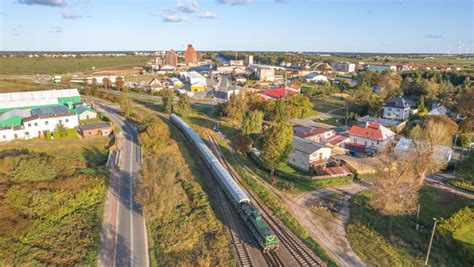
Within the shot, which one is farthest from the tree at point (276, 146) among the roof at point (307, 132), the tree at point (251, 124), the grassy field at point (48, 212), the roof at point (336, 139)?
the grassy field at point (48, 212)

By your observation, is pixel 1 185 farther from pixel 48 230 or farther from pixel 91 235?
pixel 91 235

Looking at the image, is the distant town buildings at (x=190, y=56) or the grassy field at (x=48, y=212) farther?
the distant town buildings at (x=190, y=56)

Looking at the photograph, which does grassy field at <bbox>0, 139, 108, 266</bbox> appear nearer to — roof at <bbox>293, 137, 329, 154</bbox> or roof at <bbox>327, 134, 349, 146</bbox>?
roof at <bbox>293, 137, 329, 154</bbox>

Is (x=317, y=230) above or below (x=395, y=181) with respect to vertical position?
below

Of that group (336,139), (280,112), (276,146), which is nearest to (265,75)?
(280,112)

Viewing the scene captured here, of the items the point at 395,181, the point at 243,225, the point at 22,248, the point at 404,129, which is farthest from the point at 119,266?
the point at 404,129

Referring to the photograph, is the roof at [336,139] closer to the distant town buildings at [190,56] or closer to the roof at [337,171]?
the roof at [337,171]

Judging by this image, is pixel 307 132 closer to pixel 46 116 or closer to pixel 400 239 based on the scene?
pixel 400 239
